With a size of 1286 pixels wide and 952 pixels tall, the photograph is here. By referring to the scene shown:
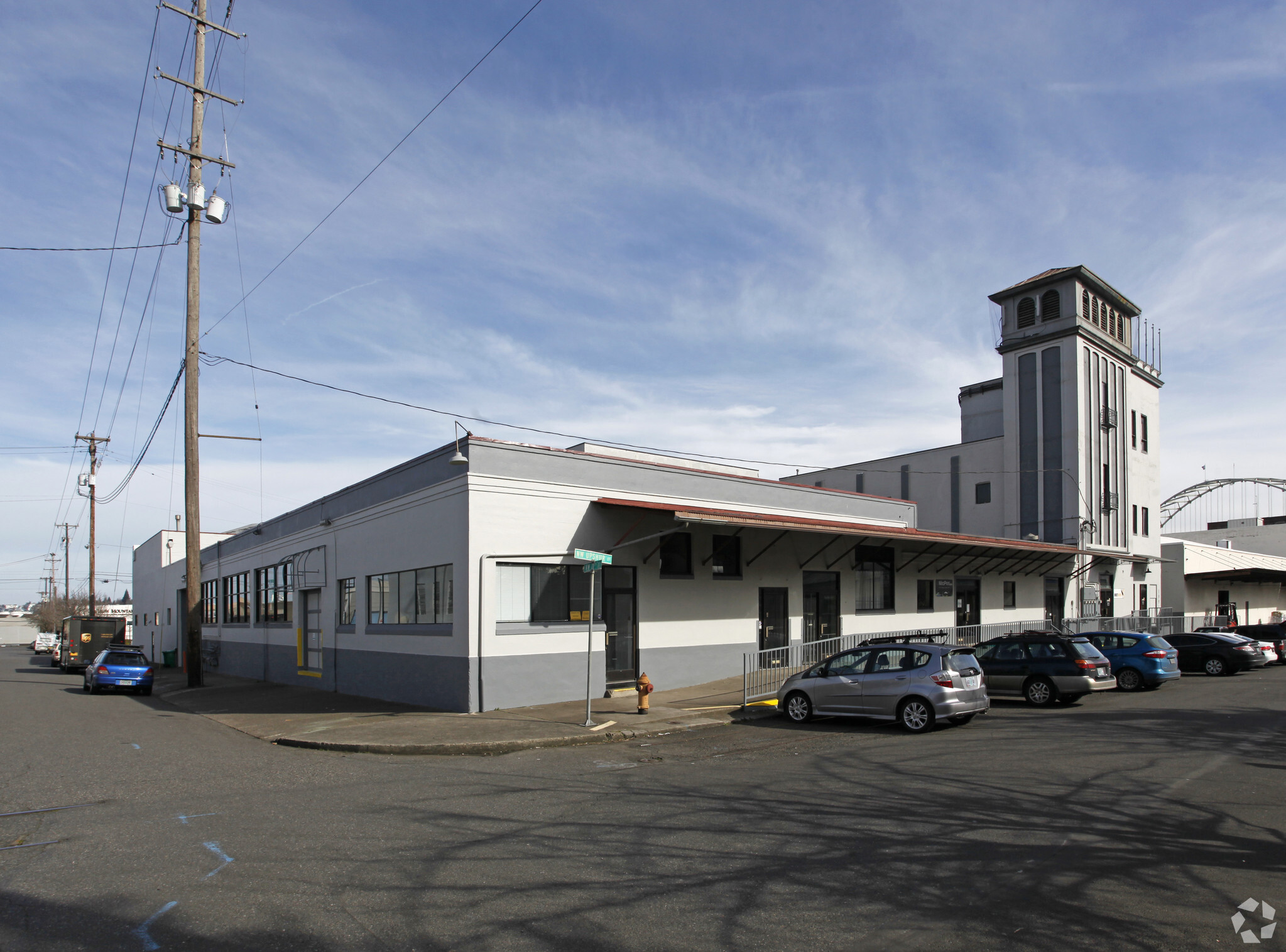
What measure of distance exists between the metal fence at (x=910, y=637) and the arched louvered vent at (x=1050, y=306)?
14.6 meters

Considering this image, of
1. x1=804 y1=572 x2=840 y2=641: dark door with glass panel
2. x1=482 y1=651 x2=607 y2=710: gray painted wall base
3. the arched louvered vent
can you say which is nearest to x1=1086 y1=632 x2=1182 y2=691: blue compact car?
x1=804 y1=572 x2=840 y2=641: dark door with glass panel

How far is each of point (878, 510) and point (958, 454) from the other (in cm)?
2065

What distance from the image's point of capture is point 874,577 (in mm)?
25688

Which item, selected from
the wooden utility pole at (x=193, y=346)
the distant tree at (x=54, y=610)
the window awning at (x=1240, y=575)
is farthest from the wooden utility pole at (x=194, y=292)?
the distant tree at (x=54, y=610)

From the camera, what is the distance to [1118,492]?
41.7 m

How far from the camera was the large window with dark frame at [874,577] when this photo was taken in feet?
82.2

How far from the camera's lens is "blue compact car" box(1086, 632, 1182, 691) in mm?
20203

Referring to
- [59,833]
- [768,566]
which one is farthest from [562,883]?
[768,566]

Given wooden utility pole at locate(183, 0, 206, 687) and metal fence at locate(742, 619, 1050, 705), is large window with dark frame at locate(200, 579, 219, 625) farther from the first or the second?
metal fence at locate(742, 619, 1050, 705)

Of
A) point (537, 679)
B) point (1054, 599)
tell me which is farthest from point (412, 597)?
point (1054, 599)

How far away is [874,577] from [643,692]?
39.1 feet

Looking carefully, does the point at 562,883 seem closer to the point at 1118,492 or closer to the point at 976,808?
the point at 976,808

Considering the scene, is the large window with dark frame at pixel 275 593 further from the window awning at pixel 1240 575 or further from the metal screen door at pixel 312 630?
the window awning at pixel 1240 575

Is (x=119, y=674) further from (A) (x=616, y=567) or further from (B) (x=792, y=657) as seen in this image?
(B) (x=792, y=657)
